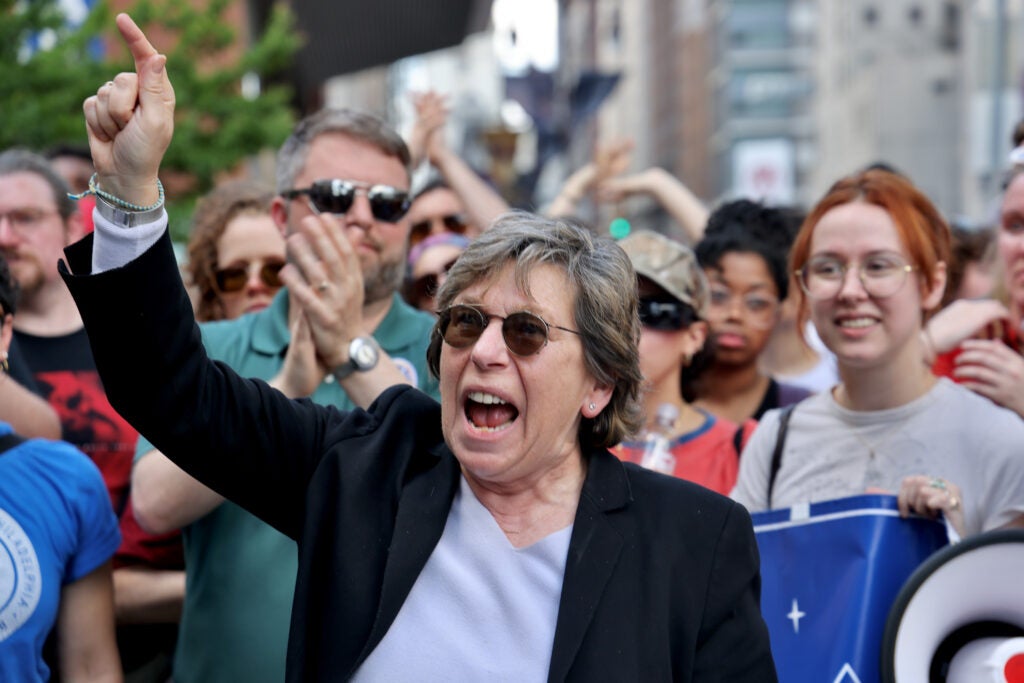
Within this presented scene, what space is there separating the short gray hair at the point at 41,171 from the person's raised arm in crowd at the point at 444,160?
201 centimetres

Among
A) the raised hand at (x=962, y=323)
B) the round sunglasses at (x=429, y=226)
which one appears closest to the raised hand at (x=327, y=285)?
the raised hand at (x=962, y=323)

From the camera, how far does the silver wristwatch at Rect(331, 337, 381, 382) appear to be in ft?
11.4

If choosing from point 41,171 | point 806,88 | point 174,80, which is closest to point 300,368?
point 41,171

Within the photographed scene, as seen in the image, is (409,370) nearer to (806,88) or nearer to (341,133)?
(341,133)

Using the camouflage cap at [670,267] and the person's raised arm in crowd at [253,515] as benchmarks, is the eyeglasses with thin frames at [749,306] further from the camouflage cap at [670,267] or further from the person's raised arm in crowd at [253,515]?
the person's raised arm in crowd at [253,515]

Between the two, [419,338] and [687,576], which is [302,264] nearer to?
[419,338]

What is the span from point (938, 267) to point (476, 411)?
64.2 inches

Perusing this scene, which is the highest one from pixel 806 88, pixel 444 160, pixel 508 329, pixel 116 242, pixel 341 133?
→ pixel 341 133

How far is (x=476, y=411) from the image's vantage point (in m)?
Answer: 2.87

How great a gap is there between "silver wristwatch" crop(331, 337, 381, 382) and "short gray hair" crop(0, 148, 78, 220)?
1655mm

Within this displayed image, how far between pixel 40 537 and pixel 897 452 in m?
2.18

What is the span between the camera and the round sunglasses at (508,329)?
2820 mm

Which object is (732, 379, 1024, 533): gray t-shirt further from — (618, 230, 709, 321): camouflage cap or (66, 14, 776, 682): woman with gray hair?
(66, 14, 776, 682): woman with gray hair

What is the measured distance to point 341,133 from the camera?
4164 millimetres
